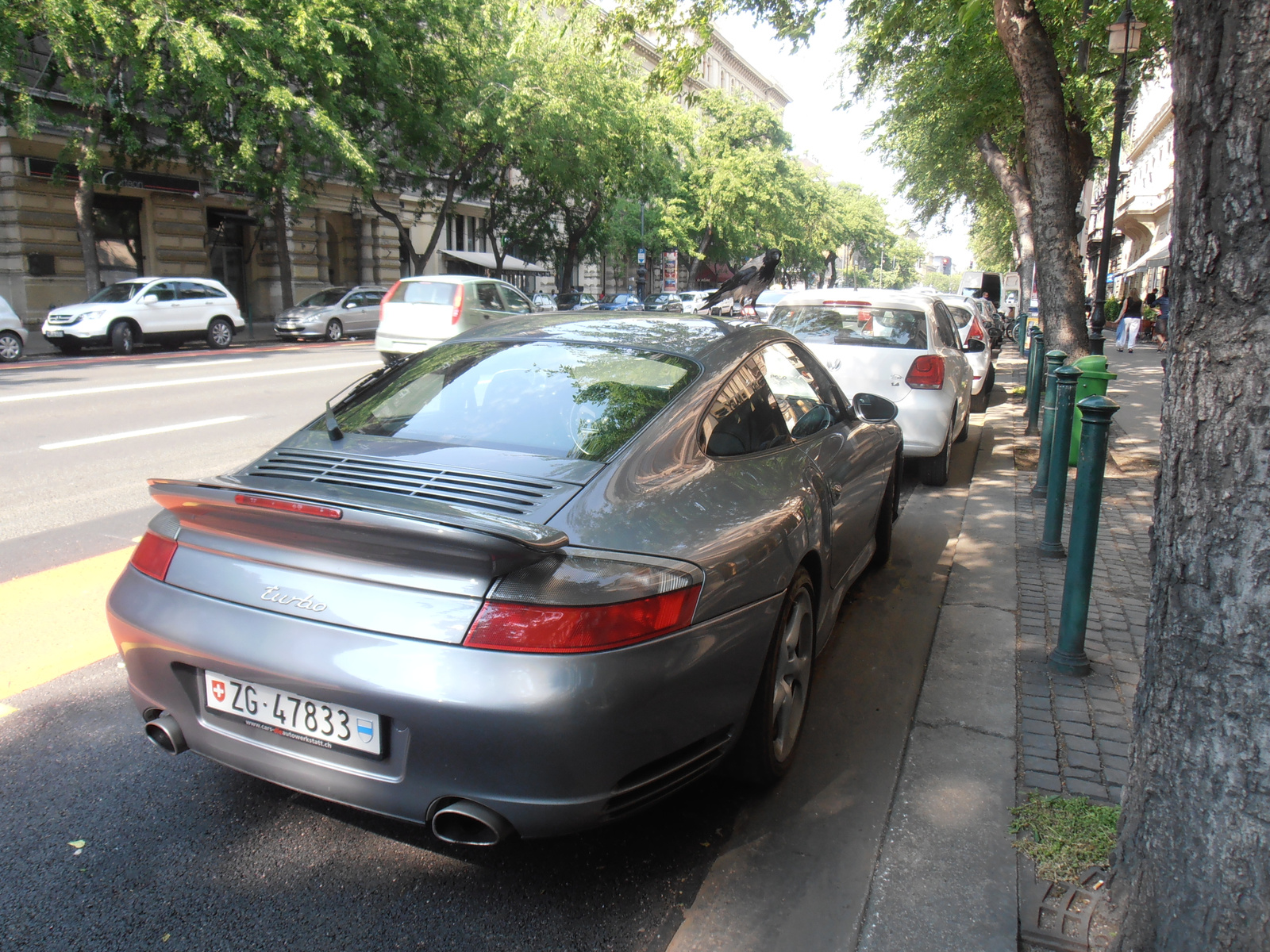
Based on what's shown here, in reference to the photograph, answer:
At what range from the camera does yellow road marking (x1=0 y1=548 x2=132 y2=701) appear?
3.94 meters

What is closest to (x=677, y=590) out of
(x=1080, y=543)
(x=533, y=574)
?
(x=533, y=574)

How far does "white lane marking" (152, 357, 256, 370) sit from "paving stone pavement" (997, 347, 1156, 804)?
14.9 meters

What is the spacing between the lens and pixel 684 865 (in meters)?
2.79

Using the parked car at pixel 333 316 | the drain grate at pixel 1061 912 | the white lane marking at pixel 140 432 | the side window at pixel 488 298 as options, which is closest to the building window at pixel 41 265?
the parked car at pixel 333 316

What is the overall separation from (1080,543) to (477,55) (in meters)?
28.9

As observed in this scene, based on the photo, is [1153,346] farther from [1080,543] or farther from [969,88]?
[1080,543]

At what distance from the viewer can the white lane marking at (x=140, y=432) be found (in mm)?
8906

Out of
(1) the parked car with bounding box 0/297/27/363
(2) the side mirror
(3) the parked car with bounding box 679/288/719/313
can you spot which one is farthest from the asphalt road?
(3) the parked car with bounding box 679/288/719/313

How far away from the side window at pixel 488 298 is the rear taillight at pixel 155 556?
14.9 metres

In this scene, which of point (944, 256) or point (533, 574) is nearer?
point (533, 574)

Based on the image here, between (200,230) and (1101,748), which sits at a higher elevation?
(200,230)

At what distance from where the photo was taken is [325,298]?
27.8 m

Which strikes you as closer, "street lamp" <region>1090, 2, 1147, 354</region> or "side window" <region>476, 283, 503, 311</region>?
"street lamp" <region>1090, 2, 1147, 354</region>

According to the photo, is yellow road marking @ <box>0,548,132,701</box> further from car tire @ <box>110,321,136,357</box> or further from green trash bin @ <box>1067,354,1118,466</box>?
car tire @ <box>110,321,136,357</box>
